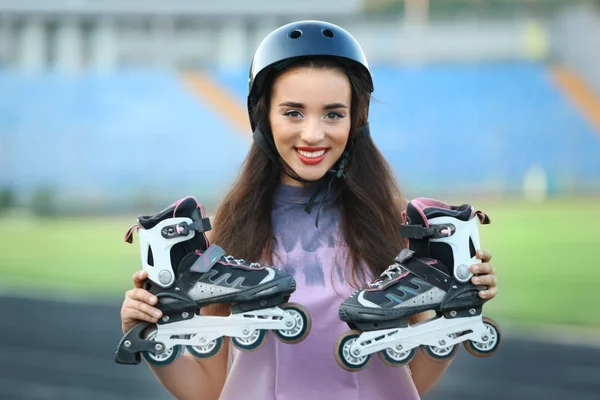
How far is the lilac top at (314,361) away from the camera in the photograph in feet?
7.30

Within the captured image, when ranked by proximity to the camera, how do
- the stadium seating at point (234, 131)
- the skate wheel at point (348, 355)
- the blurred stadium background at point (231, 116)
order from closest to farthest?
the skate wheel at point (348, 355), the blurred stadium background at point (231, 116), the stadium seating at point (234, 131)

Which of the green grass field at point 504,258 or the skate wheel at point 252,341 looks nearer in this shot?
the skate wheel at point 252,341

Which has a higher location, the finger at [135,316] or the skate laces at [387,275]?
the skate laces at [387,275]

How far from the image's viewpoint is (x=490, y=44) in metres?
25.8

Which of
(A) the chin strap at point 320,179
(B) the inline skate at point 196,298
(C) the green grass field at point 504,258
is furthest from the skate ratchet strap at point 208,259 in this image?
(C) the green grass field at point 504,258

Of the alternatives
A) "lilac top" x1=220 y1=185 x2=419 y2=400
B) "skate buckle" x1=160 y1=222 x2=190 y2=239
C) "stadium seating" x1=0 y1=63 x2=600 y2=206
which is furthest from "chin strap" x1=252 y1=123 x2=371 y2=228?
"stadium seating" x1=0 y1=63 x2=600 y2=206

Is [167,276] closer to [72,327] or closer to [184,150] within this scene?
[72,327]

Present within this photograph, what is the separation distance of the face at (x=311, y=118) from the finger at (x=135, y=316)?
508mm

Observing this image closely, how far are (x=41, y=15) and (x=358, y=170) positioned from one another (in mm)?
23841

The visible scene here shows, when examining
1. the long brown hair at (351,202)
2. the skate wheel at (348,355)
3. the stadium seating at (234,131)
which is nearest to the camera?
the skate wheel at (348,355)

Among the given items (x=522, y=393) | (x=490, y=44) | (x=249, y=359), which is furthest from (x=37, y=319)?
(x=490, y=44)

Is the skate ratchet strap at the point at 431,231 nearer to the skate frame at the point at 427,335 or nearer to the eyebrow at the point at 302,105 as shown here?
the skate frame at the point at 427,335

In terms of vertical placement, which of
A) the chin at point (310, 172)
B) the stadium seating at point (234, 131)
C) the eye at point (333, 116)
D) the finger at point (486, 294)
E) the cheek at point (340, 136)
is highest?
the stadium seating at point (234, 131)

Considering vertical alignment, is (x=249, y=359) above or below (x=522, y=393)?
above
